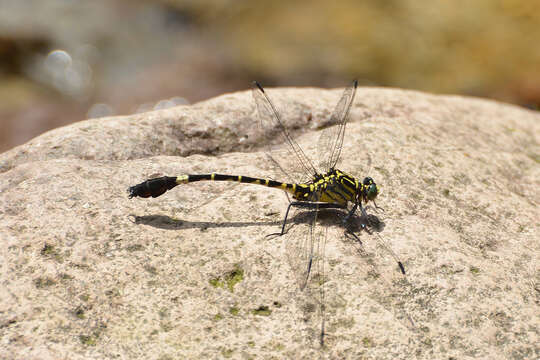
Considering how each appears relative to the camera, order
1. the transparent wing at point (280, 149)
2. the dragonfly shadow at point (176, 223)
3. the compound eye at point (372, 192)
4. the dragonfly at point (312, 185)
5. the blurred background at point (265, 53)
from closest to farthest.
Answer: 1. the dragonfly at point (312, 185)
2. the dragonfly shadow at point (176, 223)
3. the compound eye at point (372, 192)
4. the transparent wing at point (280, 149)
5. the blurred background at point (265, 53)

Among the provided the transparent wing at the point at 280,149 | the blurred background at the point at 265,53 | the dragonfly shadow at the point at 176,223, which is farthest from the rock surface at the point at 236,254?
the blurred background at the point at 265,53

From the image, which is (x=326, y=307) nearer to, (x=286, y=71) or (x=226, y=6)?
(x=286, y=71)

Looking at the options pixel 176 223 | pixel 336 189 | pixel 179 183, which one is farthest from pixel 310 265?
pixel 179 183

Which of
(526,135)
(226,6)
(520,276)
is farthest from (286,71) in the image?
(520,276)

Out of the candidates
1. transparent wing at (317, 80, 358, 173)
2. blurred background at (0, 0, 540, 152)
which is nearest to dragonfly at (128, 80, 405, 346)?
transparent wing at (317, 80, 358, 173)

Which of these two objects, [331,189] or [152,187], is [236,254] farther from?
[331,189]

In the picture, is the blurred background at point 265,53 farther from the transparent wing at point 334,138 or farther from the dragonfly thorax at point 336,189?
the dragonfly thorax at point 336,189

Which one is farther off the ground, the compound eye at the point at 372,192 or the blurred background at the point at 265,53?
the blurred background at the point at 265,53
